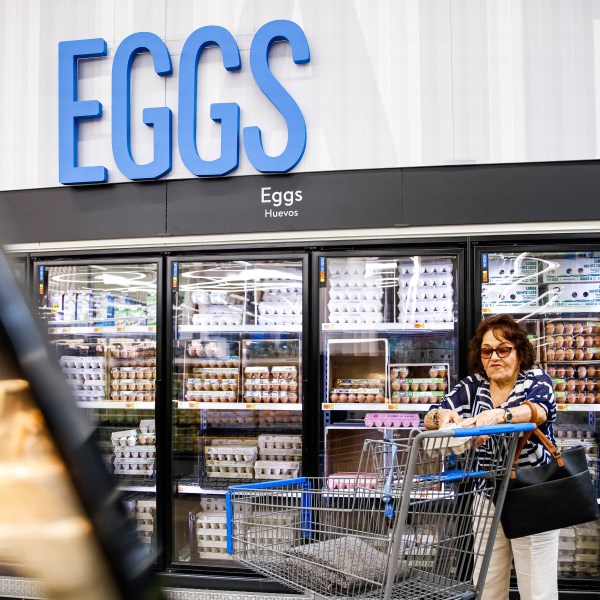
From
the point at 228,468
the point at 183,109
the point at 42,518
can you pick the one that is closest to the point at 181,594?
the point at 228,468

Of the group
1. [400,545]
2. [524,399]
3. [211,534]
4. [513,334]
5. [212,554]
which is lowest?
[212,554]

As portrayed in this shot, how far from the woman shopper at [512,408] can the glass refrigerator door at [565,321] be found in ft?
3.59

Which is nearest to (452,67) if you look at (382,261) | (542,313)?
(382,261)

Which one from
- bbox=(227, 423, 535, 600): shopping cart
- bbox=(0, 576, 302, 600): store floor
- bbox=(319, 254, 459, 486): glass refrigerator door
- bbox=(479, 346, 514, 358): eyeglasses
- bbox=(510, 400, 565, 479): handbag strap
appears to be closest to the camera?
bbox=(227, 423, 535, 600): shopping cart

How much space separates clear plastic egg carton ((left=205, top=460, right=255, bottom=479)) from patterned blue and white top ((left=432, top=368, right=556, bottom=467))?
1.84m

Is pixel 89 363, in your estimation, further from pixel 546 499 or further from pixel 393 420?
pixel 546 499

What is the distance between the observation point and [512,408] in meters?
2.40

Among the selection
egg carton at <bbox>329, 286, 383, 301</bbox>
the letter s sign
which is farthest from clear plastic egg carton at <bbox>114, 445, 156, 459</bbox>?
the letter s sign

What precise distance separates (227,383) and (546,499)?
226cm

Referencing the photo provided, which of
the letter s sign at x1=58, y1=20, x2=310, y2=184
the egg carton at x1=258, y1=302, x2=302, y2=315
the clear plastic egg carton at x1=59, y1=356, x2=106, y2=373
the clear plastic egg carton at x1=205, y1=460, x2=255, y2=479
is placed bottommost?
the clear plastic egg carton at x1=205, y1=460, x2=255, y2=479

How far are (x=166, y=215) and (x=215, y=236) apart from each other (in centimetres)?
34

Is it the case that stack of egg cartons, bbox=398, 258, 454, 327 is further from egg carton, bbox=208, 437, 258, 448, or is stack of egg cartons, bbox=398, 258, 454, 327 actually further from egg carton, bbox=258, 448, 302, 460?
egg carton, bbox=208, 437, 258, 448

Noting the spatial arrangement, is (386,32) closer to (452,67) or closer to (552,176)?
(452,67)

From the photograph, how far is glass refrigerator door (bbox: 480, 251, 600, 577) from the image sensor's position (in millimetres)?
3773
